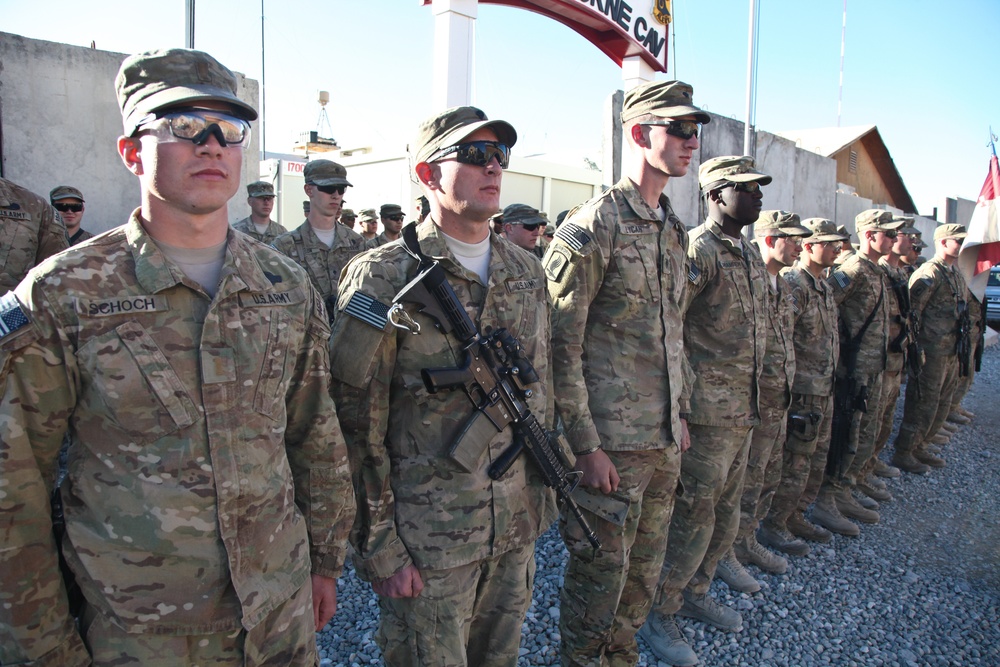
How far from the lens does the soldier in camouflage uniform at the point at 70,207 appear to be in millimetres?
5898

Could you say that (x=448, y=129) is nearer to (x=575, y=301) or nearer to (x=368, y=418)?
(x=575, y=301)

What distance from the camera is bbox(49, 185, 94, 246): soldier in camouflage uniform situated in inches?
232

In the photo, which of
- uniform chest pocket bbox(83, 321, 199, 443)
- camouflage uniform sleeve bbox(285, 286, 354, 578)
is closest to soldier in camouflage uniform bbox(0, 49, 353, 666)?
uniform chest pocket bbox(83, 321, 199, 443)

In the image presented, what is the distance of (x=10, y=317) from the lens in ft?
4.63

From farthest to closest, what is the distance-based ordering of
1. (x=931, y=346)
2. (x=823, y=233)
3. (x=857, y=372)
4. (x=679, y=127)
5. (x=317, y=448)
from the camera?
1. (x=931, y=346)
2. (x=857, y=372)
3. (x=823, y=233)
4. (x=679, y=127)
5. (x=317, y=448)

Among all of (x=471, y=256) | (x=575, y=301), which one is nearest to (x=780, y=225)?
(x=575, y=301)

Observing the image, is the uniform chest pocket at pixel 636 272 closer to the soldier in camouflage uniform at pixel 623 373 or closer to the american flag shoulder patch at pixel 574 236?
the soldier in camouflage uniform at pixel 623 373

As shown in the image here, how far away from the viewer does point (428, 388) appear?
207cm

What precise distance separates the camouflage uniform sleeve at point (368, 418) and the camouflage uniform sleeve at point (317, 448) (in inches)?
5.8

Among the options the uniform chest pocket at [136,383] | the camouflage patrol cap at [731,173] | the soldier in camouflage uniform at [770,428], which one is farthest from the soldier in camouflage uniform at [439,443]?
the soldier in camouflage uniform at [770,428]

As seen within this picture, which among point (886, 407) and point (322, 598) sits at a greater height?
point (322, 598)

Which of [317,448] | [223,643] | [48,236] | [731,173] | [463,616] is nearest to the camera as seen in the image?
[223,643]

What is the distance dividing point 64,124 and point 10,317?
6243mm

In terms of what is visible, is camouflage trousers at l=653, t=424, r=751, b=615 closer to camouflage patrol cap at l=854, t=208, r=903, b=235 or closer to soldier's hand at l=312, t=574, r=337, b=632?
soldier's hand at l=312, t=574, r=337, b=632
